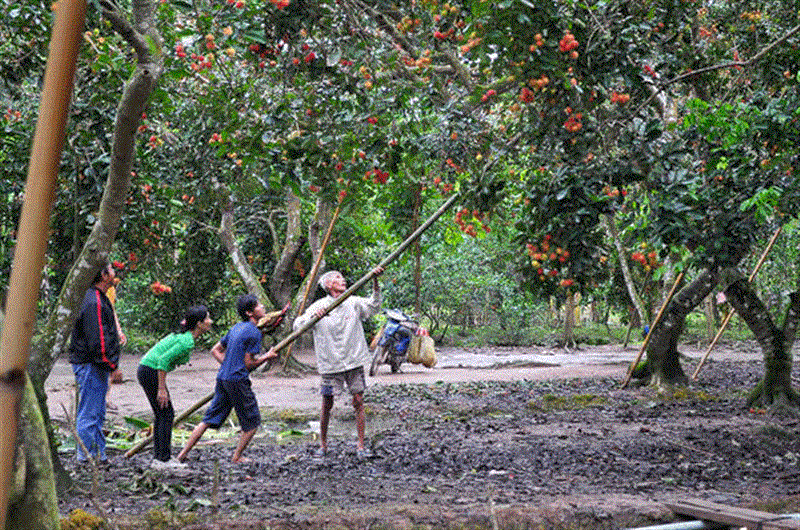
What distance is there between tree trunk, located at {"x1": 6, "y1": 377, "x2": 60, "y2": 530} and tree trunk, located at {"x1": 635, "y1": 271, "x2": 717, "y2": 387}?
10.2 metres

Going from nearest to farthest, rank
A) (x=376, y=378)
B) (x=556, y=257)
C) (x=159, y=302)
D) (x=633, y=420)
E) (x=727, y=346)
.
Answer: (x=556, y=257), (x=633, y=420), (x=376, y=378), (x=159, y=302), (x=727, y=346)

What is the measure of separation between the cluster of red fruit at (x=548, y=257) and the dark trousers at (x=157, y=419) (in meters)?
3.31

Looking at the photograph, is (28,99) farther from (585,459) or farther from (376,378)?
(376,378)

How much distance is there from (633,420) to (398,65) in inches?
195

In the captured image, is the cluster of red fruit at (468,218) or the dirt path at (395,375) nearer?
the cluster of red fruit at (468,218)

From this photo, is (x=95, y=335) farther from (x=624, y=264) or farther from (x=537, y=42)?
(x=624, y=264)

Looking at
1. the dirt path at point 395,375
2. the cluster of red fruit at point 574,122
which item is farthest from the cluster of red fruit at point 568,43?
the dirt path at point 395,375

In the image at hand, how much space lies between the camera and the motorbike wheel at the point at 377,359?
17500mm

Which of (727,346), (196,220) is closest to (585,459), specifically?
(196,220)

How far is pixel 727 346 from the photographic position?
2653cm

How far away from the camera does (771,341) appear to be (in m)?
11.0

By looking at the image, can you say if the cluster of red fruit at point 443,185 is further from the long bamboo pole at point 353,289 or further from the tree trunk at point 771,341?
the long bamboo pole at point 353,289

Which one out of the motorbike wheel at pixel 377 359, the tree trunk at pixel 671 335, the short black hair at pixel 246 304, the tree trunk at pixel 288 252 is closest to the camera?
the short black hair at pixel 246 304

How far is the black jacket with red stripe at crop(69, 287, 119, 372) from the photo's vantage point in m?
7.06
